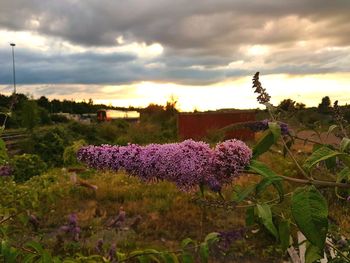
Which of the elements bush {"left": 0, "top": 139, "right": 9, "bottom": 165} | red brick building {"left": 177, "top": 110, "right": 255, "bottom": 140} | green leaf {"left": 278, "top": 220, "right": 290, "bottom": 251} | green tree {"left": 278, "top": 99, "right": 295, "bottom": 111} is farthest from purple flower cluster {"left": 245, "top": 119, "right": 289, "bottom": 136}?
red brick building {"left": 177, "top": 110, "right": 255, "bottom": 140}

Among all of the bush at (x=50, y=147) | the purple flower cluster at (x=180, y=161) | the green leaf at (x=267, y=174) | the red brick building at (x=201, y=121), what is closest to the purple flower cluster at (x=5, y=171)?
the purple flower cluster at (x=180, y=161)

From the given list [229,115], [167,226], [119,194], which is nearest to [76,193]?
[119,194]

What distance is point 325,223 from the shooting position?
1157 millimetres

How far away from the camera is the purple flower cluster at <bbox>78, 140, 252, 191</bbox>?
144 centimetres

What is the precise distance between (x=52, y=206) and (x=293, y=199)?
7.37 m

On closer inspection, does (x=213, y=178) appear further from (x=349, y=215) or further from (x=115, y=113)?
(x=115, y=113)

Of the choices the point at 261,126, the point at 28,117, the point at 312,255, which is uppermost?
the point at 261,126

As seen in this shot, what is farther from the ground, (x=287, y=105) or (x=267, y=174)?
(x=287, y=105)

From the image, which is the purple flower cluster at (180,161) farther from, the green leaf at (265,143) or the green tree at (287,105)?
the green tree at (287,105)

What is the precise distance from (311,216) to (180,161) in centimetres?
46

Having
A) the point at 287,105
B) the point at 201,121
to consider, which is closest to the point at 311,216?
the point at 287,105

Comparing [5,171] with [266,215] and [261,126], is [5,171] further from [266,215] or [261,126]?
[266,215]

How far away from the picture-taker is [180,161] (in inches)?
59.1

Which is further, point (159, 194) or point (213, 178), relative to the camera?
point (159, 194)
